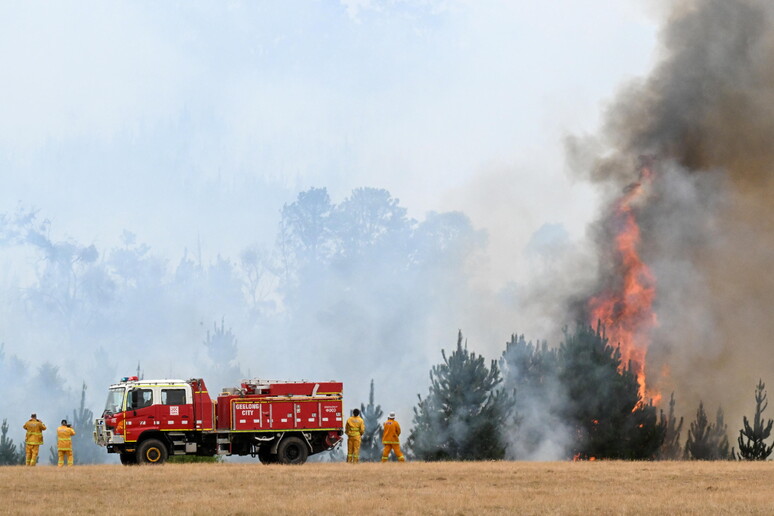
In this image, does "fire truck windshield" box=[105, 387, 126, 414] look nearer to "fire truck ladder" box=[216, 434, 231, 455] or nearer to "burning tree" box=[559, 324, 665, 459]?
"fire truck ladder" box=[216, 434, 231, 455]

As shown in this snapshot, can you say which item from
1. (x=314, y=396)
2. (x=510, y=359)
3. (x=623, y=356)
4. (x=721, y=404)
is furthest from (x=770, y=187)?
(x=314, y=396)

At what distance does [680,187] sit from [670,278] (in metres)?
4.97

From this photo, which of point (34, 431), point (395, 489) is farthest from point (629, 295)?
point (395, 489)

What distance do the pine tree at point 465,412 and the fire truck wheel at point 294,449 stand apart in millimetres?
10222

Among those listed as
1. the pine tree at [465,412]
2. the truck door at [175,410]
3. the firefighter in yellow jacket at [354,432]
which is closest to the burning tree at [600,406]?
the pine tree at [465,412]

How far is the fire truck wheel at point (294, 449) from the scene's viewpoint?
33.4 metres

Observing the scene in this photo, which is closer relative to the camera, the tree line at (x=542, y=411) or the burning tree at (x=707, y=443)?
the tree line at (x=542, y=411)

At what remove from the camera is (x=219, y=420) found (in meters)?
33.1

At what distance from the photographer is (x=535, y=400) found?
47.2 metres

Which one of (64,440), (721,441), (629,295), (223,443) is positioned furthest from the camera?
(629,295)

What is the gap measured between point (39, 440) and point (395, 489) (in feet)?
52.0

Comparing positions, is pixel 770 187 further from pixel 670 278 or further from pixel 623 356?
pixel 623 356

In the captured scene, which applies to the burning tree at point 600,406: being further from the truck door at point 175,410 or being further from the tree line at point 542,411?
the truck door at point 175,410

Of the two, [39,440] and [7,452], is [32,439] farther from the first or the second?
[7,452]
